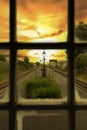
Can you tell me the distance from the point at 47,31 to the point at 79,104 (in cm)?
27

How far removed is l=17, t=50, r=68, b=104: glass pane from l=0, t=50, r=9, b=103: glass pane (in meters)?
0.04

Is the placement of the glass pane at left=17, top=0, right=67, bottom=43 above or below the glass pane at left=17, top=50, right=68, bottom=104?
above

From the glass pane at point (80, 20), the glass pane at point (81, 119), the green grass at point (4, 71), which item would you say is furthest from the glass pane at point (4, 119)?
the glass pane at point (80, 20)

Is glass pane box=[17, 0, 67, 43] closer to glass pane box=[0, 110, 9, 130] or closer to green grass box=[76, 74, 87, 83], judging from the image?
green grass box=[76, 74, 87, 83]

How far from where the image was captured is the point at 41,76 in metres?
0.98

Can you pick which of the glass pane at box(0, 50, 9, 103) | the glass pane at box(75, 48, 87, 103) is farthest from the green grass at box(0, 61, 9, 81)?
the glass pane at box(75, 48, 87, 103)

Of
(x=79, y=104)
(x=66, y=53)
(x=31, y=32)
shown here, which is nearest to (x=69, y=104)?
(x=79, y=104)

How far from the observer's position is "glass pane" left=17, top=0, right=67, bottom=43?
0.96 metres

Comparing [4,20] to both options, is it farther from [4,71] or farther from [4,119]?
[4,119]

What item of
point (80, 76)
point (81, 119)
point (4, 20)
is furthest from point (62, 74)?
point (4, 20)

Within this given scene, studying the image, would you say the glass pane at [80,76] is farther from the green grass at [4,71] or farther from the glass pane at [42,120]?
the green grass at [4,71]

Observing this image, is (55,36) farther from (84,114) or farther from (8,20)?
(84,114)

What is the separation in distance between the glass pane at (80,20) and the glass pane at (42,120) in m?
0.26

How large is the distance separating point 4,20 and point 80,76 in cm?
32
